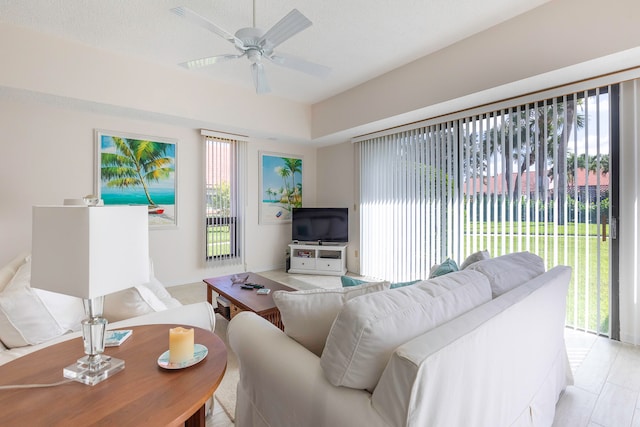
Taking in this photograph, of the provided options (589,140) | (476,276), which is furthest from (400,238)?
(476,276)

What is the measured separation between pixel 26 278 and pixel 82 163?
278 cm

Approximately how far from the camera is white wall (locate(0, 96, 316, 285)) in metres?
3.27

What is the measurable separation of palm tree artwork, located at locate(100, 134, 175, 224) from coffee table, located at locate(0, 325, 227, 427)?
3179 millimetres

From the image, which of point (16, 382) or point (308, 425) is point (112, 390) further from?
point (308, 425)

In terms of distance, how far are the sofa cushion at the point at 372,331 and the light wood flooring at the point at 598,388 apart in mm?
1109

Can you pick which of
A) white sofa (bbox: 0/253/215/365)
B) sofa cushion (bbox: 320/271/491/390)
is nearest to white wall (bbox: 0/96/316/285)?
white sofa (bbox: 0/253/215/365)

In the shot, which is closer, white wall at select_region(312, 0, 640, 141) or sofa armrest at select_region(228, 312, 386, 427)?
sofa armrest at select_region(228, 312, 386, 427)

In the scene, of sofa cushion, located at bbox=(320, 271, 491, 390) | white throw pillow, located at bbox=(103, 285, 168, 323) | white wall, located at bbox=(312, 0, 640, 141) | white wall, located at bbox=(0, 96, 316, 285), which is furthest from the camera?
white wall, located at bbox=(0, 96, 316, 285)

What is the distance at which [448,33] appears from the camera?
2885 mm

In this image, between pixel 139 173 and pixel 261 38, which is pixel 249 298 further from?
pixel 139 173

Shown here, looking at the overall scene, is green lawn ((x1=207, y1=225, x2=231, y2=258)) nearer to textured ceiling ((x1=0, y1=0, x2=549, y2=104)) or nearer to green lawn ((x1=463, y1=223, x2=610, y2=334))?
textured ceiling ((x1=0, y1=0, x2=549, y2=104))

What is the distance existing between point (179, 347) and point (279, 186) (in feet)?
14.4

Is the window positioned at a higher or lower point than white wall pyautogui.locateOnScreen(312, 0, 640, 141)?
lower

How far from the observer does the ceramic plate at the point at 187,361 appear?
100 centimetres
